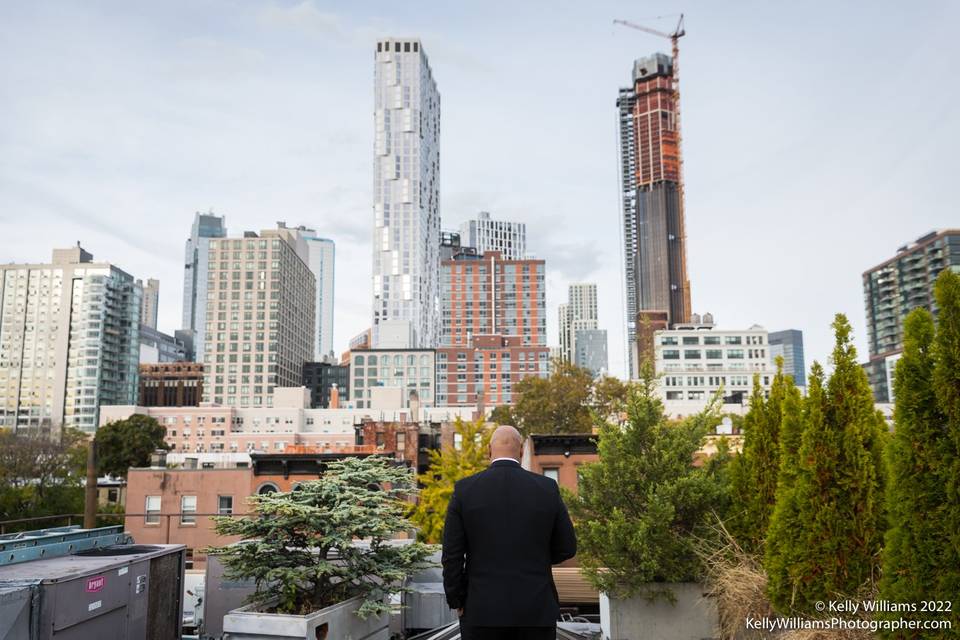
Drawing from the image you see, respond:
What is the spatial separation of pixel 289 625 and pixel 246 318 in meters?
164

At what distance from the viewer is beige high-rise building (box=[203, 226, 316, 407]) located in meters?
160

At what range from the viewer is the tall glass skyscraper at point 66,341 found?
156 m

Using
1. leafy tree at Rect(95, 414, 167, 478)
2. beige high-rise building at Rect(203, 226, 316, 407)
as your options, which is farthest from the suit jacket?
beige high-rise building at Rect(203, 226, 316, 407)

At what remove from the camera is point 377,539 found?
10062 millimetres

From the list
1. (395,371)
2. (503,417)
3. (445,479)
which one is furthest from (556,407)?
(395,371)

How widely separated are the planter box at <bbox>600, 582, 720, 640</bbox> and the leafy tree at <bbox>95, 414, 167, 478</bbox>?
250ft

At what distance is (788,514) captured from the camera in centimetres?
822

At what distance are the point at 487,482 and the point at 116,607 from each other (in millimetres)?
6083

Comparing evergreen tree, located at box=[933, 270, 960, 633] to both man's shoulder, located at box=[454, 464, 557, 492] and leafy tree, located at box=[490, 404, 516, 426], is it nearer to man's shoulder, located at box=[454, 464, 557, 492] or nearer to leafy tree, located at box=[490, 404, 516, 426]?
man's shoulder, located at box=[454, 464, 557, 492]

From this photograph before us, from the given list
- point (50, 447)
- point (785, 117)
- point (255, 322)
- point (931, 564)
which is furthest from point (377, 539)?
point (255, 322)

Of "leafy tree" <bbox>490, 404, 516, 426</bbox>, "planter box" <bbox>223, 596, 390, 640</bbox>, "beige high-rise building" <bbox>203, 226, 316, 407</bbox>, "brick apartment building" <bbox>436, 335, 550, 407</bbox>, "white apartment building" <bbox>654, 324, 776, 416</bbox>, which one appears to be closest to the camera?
"planter box" <bbox>223, 596, 390, 640</bbox>

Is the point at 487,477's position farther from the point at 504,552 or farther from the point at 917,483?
the point at 917,483

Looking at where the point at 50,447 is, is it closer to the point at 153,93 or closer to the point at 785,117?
the point at 153,93

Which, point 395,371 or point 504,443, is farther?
point 395,371
